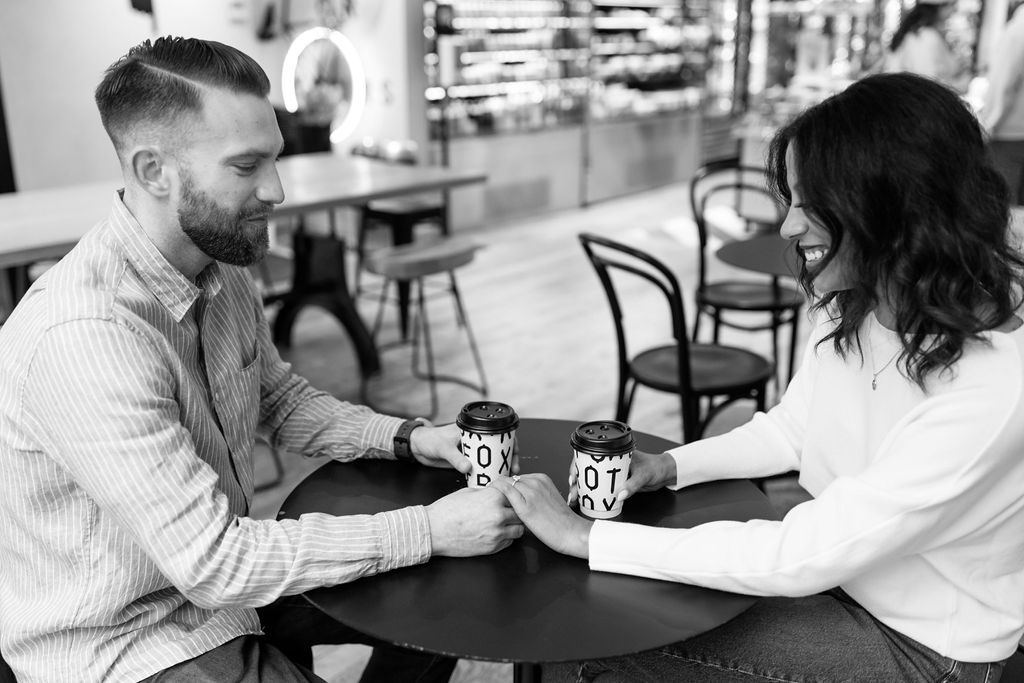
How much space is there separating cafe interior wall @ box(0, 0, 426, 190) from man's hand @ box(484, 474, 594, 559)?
555 cm

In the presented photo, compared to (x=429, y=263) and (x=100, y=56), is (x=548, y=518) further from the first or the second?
(x=100, y=56)

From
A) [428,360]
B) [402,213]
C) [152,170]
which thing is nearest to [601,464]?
[152,170]

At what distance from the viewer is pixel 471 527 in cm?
123

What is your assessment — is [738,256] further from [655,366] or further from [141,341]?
[141,341]

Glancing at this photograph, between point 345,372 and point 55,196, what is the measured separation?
1.37 meters

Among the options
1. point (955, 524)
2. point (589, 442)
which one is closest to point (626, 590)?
point (589, 442)

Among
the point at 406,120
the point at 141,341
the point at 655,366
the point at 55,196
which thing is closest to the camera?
the point at 141,341

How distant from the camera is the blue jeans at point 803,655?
47.6 inches

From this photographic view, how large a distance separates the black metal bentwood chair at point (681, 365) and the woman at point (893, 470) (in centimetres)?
121

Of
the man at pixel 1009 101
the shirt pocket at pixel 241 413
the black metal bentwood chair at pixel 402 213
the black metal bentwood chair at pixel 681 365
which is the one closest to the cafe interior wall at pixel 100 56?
the black metal bentwood chair at pixel 402 213

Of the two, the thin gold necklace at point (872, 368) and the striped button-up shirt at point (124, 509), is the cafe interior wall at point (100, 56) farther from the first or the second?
the thin gold necklace at point (872, 368)

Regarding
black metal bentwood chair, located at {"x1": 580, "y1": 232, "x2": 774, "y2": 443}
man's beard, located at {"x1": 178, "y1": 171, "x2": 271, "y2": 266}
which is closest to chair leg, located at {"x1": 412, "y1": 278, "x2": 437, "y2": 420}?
black metal bentwood chair, located at {"x1": 580, "y1": 232, "x2": 774, "y2": 443}

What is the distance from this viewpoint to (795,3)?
815 cm

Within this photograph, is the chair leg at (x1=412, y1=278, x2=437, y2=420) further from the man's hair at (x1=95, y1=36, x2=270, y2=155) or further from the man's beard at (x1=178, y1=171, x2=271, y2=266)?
the man's hair at (x1=95, y1=36, x2=270, y2=155)
